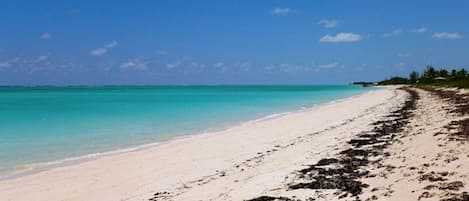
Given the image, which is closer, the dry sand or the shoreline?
the dry sand

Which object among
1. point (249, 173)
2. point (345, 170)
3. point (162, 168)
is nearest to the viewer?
point (345, 170)

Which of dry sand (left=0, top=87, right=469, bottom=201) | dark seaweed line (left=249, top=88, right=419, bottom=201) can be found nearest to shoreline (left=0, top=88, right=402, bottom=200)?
dry sand (left=0, top=87, right=469, bottom=201)

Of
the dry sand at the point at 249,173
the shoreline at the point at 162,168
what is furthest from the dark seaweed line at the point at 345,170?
the shoreline at the point at 162,168

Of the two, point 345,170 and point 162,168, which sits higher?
point 345,170

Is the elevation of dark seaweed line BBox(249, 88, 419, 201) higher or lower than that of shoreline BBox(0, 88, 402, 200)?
higher

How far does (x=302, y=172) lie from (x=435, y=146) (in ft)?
12.4

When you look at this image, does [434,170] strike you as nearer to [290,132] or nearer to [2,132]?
[290,132]

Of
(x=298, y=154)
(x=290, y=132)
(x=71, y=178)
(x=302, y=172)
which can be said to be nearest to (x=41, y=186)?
(x=71, y=178)

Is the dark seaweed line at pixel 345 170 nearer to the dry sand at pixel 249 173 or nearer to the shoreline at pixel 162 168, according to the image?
the dry sand at pixel 249 173

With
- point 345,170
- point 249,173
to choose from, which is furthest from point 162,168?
point 345,170

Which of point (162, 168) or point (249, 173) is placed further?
point (162, 168)

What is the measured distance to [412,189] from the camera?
25.0ft

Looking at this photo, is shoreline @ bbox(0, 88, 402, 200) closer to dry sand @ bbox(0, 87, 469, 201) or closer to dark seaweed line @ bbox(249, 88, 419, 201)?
dry sand @ bbox(0, 87, 469, 201)

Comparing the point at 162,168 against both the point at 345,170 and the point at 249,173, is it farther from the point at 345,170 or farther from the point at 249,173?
the point at 345,170
